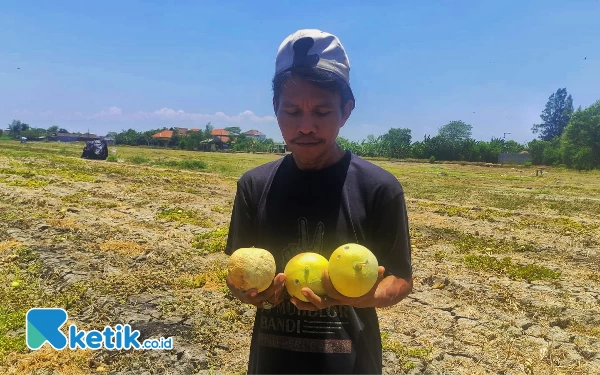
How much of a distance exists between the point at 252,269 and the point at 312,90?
77cm

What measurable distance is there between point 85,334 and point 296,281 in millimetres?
4007

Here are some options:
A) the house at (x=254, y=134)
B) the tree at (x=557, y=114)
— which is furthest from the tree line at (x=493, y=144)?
the house at (x=254, y=134)

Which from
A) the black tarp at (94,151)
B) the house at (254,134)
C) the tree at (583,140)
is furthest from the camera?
the house at (254,134)

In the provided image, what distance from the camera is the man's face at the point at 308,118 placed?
1771 millimetres

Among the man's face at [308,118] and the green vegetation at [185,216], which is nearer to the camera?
the man's face at [308,118]

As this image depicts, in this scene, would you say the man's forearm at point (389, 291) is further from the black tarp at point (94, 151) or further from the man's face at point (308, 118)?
the black tarp at point (94, 151)

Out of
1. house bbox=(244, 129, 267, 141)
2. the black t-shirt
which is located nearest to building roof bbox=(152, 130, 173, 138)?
house bbox=(244, 129, 267, 141)

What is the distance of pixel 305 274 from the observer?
1685mm

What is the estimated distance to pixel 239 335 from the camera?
4863 millimetres

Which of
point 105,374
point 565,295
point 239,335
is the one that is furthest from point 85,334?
point 565,295

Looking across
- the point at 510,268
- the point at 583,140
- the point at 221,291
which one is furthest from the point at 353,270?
the point at 583,140

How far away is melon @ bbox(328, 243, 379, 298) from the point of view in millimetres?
1593
